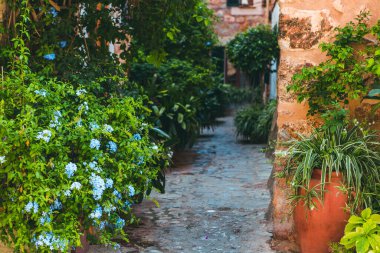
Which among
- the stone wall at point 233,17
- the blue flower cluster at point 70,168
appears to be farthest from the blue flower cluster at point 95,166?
the stone wall at point 233,17

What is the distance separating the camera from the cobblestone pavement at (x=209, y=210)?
206 inches

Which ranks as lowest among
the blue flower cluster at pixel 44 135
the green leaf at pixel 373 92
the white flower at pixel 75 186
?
the white flower at pixel 75 186

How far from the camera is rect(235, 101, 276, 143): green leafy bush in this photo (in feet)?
38.1

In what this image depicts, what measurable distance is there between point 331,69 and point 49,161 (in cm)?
215

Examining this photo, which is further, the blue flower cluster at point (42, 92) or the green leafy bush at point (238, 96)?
the green leafy bush at point (238, 96)

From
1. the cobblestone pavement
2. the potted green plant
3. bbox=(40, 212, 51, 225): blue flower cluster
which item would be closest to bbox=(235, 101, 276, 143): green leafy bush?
the cobblestone pavement

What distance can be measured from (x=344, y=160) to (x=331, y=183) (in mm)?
185

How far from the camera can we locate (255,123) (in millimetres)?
12078

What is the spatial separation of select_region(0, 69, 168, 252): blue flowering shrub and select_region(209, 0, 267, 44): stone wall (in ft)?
46.5

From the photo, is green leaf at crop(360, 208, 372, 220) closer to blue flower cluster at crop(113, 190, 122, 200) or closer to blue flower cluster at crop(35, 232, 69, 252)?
blue flower cluster at crop(113, 190, 122, 200)

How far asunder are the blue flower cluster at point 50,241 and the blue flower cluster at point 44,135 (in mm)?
527

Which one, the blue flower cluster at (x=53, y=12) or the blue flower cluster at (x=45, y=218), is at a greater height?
the blue flower cluster at (x=53, y=12)

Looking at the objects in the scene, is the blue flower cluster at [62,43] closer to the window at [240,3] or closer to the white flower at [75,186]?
the white flower at [75,186]

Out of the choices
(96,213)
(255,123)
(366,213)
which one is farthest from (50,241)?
(255,123)
